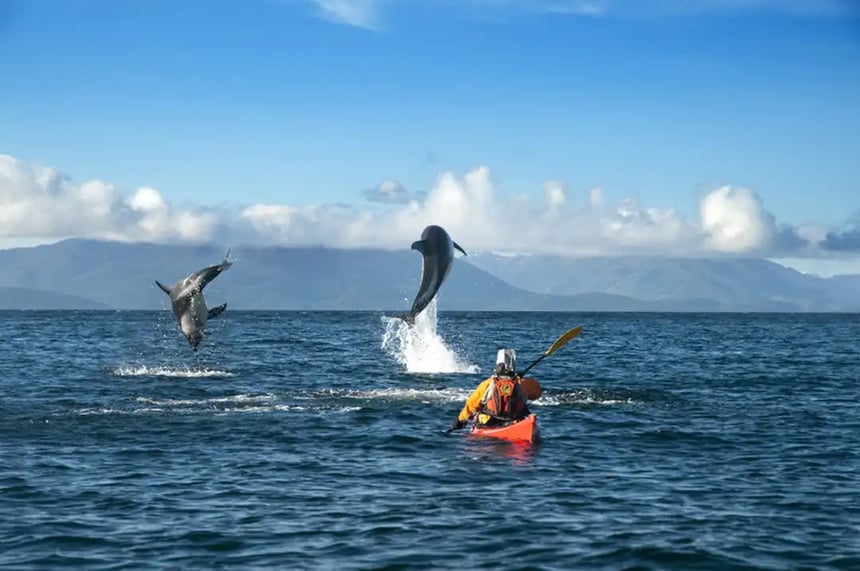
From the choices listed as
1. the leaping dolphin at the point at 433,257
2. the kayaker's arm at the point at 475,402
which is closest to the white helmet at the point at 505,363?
the kayaker's arm at the point at 475,402

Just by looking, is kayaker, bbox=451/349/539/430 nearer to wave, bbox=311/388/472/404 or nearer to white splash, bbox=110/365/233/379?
wave, bbox=311/388/472/404

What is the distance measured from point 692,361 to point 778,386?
21147 mm

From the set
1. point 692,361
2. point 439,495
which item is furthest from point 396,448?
point 692,361

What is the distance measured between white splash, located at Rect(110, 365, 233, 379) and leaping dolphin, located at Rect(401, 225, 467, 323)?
1559cm

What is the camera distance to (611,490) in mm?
21531

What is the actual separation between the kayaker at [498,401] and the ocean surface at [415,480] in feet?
2.72

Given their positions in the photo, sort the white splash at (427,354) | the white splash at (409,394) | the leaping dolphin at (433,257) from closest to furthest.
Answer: the white splash at (409,394)
the leaping dolphin at (433,257)
the white splash at (427,354)

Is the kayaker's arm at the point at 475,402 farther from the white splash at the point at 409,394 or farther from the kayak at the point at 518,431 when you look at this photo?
the white splash at the point at 409,394

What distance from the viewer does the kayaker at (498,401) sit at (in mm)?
27361

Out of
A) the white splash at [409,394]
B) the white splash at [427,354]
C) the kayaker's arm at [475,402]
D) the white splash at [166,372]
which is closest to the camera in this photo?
the kayaker's arm at [475,402]

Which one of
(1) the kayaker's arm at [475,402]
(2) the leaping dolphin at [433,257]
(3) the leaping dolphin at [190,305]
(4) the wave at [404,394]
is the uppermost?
(2) the leaping dolphin at [433,257]

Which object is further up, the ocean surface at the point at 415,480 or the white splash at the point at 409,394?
the white splash at the point at 409,394

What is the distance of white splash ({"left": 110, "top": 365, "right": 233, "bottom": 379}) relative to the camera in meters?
51.4

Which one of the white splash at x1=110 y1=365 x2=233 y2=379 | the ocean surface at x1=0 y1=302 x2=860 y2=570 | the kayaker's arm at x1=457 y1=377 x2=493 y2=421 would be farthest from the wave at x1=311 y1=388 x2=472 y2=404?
the white splash at x1=110 y1=365 x2=233 y2=379
